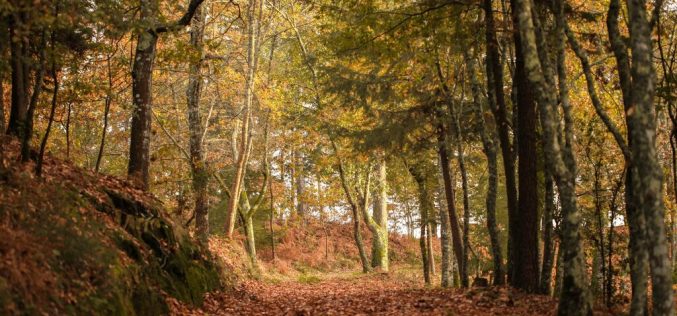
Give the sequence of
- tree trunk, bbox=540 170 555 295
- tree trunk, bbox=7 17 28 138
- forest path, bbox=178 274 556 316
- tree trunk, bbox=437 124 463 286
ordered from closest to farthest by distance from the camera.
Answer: tree trunk, bbox=7 17 28 138 < forest path, bbox=178 274 556 316 < tree trunk, bbox=540 170 555 295 < tree trunk, bbox=437 124 463 286

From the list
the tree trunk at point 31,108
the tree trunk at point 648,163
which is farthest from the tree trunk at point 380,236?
the tree trunk at point 648,163

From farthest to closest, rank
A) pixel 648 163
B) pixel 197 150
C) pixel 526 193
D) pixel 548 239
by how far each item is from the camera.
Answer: pixel 197 150, pixel 548 239, pixel 526 193, pixel 648 163

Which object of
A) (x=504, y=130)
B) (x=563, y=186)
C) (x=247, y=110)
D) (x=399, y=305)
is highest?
(x=247, y=110)

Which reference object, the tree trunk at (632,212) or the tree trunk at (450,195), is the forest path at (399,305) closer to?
the tree trunk at (632,212)

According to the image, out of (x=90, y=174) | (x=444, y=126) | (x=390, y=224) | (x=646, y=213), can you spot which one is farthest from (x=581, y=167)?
(x=390, y=224)

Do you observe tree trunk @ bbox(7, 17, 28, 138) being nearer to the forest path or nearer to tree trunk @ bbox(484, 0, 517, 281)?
the forest path

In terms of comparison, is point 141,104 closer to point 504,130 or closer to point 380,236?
point 504,130

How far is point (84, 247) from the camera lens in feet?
22.4

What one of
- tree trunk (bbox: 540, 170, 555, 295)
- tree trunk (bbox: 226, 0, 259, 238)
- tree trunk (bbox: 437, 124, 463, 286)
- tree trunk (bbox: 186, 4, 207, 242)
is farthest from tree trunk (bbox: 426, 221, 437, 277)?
tree trunk (bbox: 540, 170, 555, 295)

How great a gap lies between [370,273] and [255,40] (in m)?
11.2

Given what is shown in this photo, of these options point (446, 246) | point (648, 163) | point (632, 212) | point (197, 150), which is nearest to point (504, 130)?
point (632, 212)

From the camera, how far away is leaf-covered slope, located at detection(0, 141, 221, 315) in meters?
5.68

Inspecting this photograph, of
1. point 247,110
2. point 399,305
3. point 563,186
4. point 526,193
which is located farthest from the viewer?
point 247,110

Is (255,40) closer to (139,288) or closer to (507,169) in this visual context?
(507,169)
